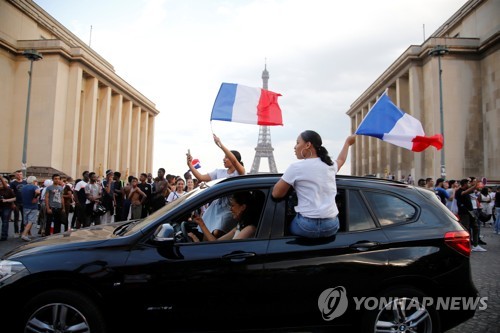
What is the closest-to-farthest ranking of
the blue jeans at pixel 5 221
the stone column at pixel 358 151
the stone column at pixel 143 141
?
1. the blue jeans at pixel 5 221
2. the stone column at pixel 143 141
3. the stone column at pixel 358 151

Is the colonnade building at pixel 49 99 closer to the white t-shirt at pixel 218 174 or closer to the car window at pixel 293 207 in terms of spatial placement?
the white t-shirt at pixel 218 174

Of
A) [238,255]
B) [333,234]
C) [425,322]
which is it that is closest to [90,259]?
[238,255]

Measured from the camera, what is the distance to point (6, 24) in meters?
38.0

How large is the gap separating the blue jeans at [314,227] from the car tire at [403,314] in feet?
2.34

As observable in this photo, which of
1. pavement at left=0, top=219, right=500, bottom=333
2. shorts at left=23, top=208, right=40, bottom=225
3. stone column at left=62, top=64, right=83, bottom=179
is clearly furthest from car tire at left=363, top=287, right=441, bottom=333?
stone column at left=62, top=64, right=83, bottom=179

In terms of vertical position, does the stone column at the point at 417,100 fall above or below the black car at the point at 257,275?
above

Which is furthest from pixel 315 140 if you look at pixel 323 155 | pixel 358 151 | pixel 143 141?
pixel 358 151

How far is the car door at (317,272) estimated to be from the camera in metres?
3.25

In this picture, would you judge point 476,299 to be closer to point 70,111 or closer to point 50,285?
point 50,285

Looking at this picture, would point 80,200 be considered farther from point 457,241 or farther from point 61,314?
point 457,241

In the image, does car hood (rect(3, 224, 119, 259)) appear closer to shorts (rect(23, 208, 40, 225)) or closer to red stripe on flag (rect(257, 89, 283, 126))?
red stripe on flag (rect(257, 89, 283, 126))

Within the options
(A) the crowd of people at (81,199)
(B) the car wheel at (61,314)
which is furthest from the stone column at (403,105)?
(B) the car wheel at (61,314)

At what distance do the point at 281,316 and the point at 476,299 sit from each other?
1836 millimetres

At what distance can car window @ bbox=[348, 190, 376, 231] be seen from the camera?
354cm
